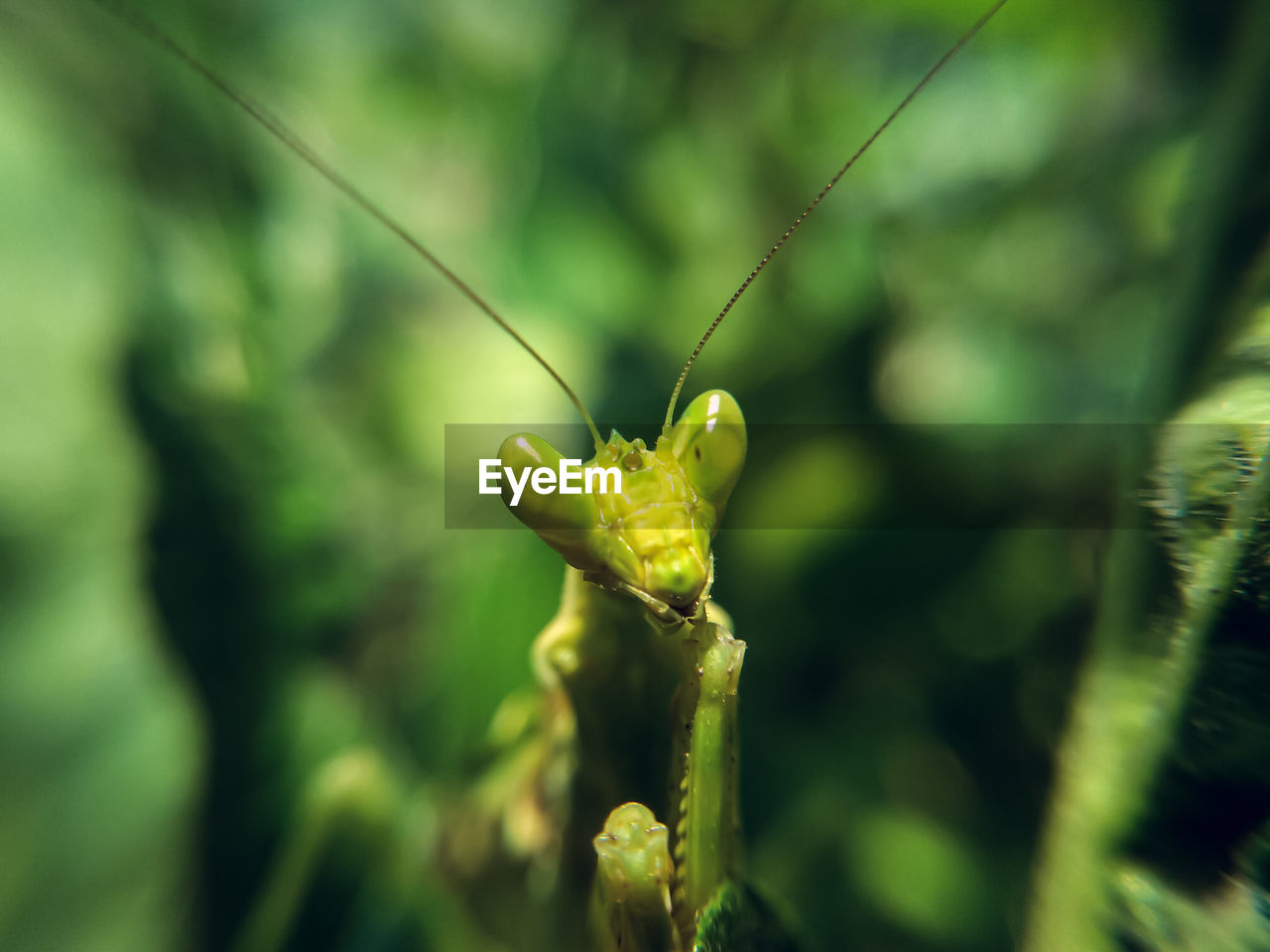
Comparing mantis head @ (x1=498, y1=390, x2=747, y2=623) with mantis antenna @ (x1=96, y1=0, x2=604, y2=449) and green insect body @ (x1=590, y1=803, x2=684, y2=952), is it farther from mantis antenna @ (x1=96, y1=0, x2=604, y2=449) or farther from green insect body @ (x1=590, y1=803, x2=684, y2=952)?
green insect body @ (x1=590, y1=803, x2=684, y2=952)

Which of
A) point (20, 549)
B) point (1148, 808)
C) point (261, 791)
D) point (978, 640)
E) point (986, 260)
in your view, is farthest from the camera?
point (986, 260)

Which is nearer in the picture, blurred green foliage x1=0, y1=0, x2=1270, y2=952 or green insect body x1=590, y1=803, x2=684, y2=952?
green insect body x1=590, y1=803, x2=684, y2=952

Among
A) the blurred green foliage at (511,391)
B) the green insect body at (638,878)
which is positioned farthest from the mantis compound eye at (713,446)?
the blurred green foliage at (511,391)

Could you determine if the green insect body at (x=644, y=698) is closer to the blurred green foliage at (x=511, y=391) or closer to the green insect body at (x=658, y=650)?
the green insect body at (x=658, y=650)

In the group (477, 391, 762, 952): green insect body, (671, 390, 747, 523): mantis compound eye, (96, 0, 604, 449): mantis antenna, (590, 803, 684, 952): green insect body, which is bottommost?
(590, 803, 684, 952): green insect body

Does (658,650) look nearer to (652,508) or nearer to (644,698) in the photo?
(644,698)

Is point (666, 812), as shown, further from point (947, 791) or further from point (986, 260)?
point (986, 260)

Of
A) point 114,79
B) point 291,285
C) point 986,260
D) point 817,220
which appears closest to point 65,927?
point 291,285

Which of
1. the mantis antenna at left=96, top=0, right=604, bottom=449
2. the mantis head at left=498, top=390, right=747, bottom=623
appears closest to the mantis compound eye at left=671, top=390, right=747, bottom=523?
the mantis head at left=498, top=390, right=747, bottom=623
